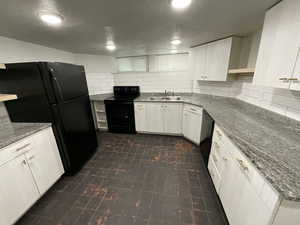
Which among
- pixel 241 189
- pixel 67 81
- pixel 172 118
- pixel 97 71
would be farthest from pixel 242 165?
pixel 97 71

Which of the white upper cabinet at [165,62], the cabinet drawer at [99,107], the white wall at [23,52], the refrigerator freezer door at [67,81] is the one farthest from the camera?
the white upper cabinet at [165,62]

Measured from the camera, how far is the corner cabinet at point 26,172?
3.70ft

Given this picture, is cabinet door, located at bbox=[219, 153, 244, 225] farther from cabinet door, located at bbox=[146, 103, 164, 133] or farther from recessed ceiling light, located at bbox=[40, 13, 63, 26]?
recessed ceiling light, located at bbox=[40, 13, 63, 26]

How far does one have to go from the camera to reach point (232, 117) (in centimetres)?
156

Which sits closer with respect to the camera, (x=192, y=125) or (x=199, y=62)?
(x=192, y=125)

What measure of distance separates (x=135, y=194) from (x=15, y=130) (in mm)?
1629

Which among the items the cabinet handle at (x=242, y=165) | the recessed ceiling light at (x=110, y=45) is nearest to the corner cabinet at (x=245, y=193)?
the cabinet handle at (x=242, y=165)

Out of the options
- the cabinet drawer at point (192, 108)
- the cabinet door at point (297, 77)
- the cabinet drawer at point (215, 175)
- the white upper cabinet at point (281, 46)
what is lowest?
the cabinet drawer at point (215, 175)

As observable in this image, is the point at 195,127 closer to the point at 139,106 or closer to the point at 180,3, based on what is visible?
the point at 139,106

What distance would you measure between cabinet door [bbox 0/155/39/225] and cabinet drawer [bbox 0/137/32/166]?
45mm

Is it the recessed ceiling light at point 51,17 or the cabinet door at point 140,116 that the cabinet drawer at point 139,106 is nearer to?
the cabinet door at point 140,116

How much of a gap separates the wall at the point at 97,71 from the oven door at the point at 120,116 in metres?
0.78

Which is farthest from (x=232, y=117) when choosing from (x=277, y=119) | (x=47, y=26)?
(x=47, y=26)

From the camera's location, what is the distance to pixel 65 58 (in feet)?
9.48
